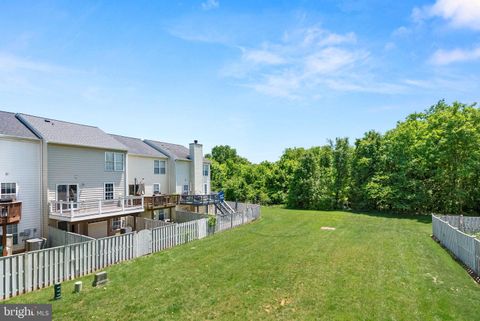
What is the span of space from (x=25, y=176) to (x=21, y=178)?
0.20 meters

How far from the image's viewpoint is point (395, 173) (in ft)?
95.1

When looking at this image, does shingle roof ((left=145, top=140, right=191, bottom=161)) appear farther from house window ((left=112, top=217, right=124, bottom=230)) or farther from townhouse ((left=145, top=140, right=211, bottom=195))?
house window ((left=112, top=217, right=124, bottom=230))

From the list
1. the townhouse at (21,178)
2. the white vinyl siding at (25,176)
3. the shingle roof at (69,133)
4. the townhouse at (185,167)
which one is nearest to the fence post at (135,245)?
the townhouse at (21,178)

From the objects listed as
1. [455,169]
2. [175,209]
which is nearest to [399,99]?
[455,169]

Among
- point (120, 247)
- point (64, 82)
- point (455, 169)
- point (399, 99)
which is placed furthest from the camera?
point (399, 99)

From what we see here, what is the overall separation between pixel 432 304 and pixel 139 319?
26.3 ft

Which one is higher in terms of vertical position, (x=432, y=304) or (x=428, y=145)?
(x=428, y=145)

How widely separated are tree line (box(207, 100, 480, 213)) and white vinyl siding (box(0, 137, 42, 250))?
85.7ft

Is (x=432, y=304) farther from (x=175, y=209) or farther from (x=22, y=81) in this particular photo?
(x=22, y=81)

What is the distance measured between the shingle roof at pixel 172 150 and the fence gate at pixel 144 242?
1200 centimetres

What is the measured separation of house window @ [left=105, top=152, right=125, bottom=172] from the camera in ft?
59.0

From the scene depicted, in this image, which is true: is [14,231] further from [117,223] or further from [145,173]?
[145,173]

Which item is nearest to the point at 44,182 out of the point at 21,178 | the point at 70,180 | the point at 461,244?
the point at 21,178

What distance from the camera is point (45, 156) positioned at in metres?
14.5
